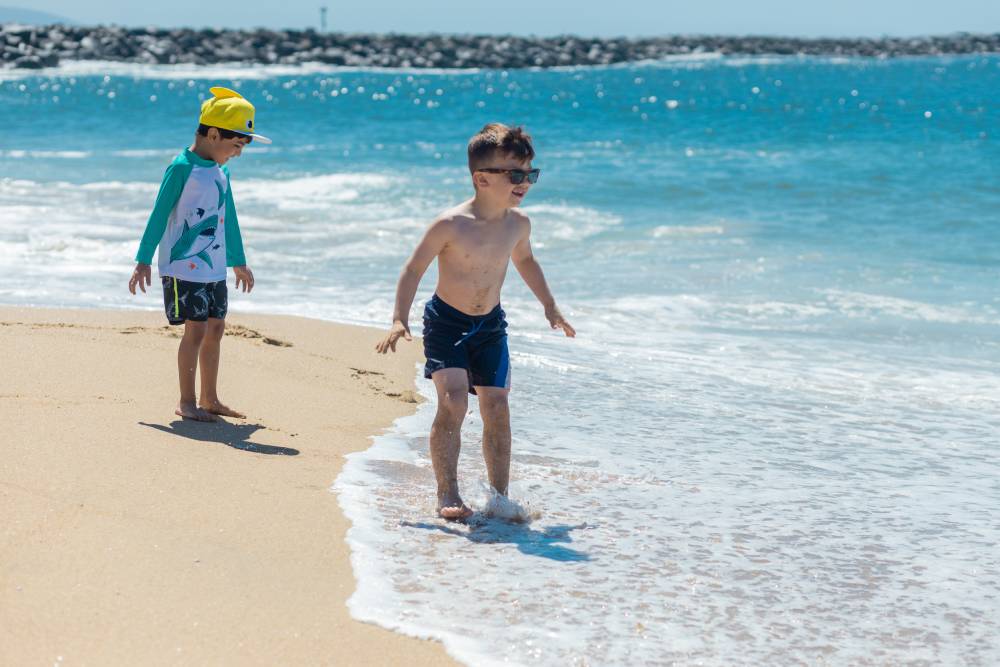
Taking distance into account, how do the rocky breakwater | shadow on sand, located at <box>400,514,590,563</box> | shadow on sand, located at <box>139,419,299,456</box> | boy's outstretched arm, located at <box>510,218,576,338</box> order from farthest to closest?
the rocky breakwater
shadow on sand, located at <box>139,419,299,456</box>
boy's outstretched arm, located at <box>510,218,576,338</box>
shadow on sand, located at <box>400,514,590,563</box>

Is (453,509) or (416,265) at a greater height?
(416,265)

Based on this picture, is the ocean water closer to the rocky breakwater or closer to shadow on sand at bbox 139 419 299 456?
shadow on sand at bbox 139 419 299 456

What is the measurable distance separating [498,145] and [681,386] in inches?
102

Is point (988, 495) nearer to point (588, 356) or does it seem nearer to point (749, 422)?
point (749, 422)

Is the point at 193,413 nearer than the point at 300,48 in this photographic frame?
Yes

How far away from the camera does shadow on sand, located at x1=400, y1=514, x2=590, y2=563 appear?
11.7 ft

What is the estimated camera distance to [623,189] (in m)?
16.8

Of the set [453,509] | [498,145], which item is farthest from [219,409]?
[498,145]

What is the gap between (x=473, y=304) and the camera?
398cm

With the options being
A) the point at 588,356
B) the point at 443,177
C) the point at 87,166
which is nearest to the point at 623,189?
the point at 443,177

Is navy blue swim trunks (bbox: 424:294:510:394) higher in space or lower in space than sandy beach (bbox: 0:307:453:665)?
higher

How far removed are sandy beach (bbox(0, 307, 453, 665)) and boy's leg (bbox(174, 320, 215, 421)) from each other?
0.18ft

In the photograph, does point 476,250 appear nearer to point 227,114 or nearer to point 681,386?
point 227,114

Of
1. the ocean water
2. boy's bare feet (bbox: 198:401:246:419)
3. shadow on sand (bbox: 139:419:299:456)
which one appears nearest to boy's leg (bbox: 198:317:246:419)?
boy's bare feet (bbox: 198:401:246:419)
